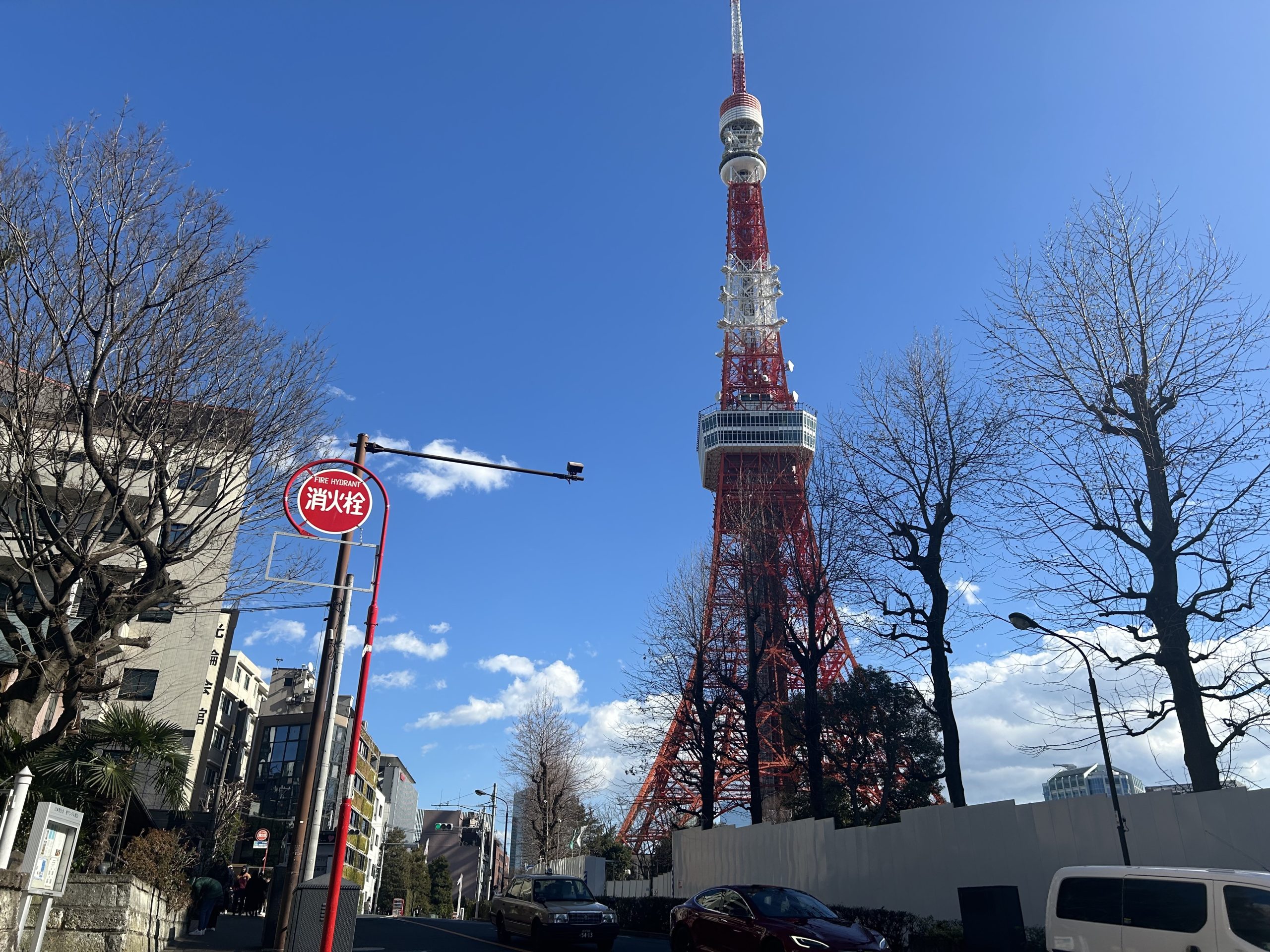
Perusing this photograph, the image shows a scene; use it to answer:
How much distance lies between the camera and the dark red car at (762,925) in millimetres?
9844

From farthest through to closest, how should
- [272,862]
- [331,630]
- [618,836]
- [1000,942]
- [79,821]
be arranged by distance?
[618,836]
[272,862]
[1000,942]
[331,630]
[79,821]

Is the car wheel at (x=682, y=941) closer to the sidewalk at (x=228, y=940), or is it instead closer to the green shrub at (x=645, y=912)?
the sidewalk at (x=228, y=940)

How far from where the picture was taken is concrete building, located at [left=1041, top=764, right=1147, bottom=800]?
1827 cm

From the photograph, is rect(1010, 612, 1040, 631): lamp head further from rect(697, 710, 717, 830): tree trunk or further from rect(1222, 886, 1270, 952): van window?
rect(697, 710, 717, 830): tree trunk

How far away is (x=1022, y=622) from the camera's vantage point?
46.1ft

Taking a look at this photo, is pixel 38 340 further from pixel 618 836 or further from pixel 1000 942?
pixel 618 836

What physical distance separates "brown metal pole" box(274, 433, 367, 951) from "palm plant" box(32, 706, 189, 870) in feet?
12.0

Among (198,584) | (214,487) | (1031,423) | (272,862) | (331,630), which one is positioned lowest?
(272,862)

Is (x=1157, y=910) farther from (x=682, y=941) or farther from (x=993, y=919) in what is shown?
(x=682, y=941)

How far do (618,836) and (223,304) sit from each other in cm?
3942

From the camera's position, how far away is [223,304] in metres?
13.2

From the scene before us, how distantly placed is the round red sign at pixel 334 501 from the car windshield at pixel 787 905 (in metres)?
7.14

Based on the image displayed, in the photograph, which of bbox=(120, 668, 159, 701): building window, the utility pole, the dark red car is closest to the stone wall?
the utility pole

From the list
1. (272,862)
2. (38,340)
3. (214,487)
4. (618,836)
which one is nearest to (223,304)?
(38,340)
